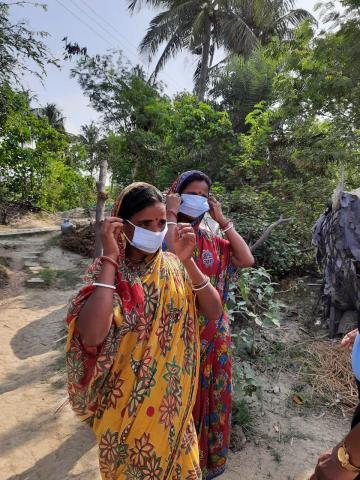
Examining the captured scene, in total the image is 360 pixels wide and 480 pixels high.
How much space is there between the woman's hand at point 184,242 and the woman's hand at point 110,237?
281 millimetres

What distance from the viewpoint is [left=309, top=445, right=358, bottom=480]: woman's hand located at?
1104mm

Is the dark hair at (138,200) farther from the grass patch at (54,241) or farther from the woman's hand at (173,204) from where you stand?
the grass patch at (54,241)

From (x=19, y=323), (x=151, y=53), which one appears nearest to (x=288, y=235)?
(x=19, y=323)

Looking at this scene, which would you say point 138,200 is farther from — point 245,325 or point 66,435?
point 245,325

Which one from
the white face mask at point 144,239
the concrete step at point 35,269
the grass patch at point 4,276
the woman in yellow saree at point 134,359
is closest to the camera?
the woman in yellow saree at point 134,359

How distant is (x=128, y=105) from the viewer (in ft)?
36.2

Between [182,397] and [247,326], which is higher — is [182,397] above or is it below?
above

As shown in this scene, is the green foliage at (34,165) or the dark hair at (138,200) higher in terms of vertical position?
the green foliage at (34,165)

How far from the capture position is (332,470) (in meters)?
1.12

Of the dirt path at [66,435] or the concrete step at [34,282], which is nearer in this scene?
the dirt path at [66,435]

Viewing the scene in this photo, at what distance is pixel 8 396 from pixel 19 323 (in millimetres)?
2056

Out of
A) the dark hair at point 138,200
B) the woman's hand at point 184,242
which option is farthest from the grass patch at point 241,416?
the dark hair at point 138,200

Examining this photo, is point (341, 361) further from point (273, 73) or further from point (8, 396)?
point (273, 73)

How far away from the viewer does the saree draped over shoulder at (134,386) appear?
4.26 feet
